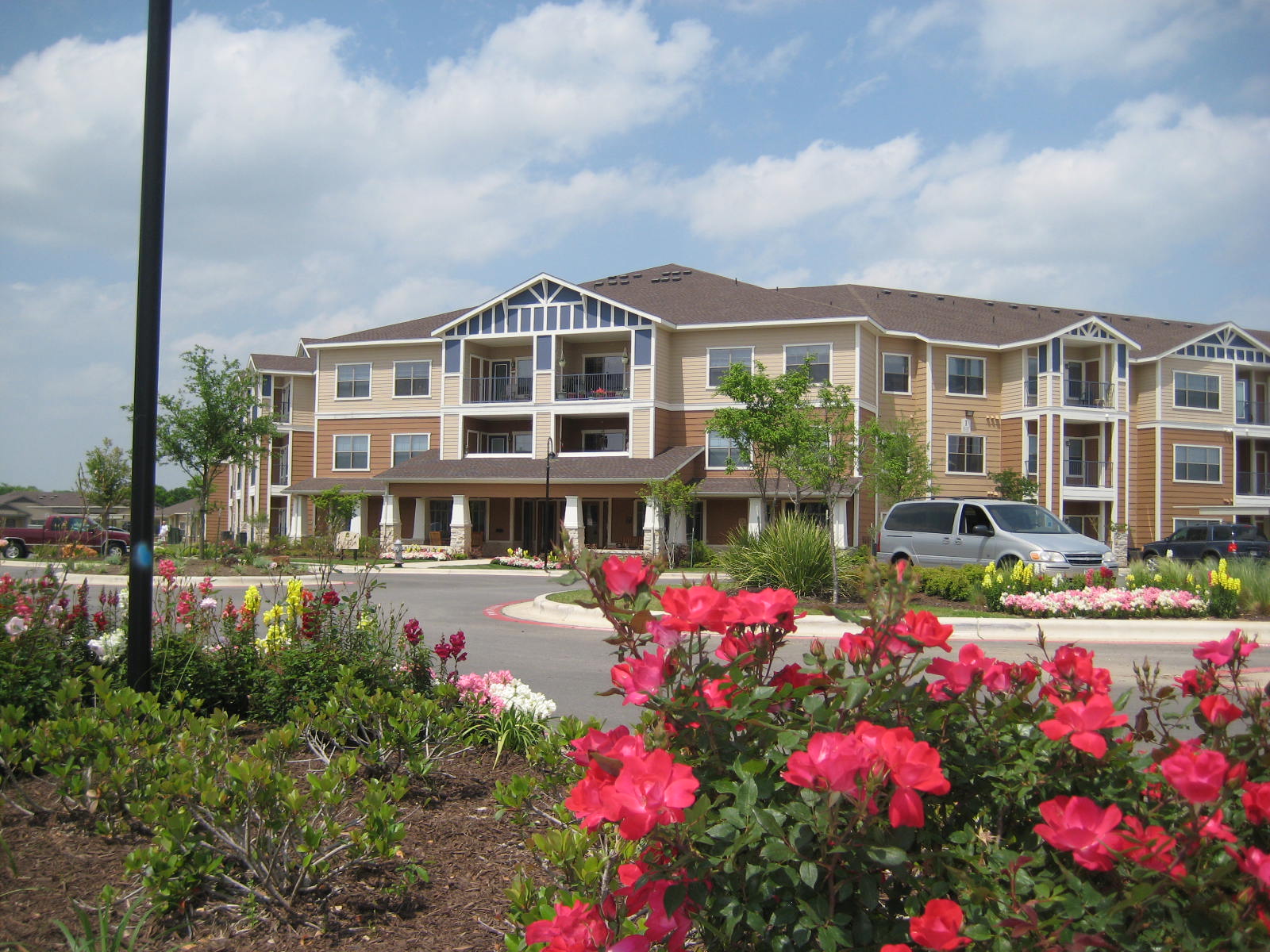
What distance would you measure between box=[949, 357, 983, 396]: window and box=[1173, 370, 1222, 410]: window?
9.12 meters

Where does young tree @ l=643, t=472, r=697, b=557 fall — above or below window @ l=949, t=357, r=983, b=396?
below

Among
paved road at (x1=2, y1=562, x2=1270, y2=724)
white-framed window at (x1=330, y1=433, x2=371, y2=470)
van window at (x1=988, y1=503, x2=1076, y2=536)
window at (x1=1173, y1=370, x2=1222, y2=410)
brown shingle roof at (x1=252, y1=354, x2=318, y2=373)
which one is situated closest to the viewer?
paved road at (x1=2, y1=562, x2=1270, y2=724)

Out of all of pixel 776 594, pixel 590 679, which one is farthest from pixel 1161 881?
pixel 590 679

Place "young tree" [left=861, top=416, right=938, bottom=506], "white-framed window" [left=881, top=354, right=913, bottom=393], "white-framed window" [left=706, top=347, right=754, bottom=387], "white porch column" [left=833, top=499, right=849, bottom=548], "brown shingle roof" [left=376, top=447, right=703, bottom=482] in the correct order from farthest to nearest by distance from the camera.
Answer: "white-framed window" [left=881, top=354, right=913, bottom=393], "white-framed window" [left=706, top=347, right=754, bottom=387], "brown shingle roof" [left=376, top=447, right=703, bottom=482], "white porch column" [left=833, top=499, right=849, bottom=548], "young tree" [left=861, top=416, right=938, bottom=506]

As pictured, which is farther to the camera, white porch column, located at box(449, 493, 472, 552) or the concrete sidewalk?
white porch column, located at box(449, 493, 472, 552)

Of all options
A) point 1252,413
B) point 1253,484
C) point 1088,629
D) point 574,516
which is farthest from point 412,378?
point 1252,413

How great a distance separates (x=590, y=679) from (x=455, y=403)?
30.3 m

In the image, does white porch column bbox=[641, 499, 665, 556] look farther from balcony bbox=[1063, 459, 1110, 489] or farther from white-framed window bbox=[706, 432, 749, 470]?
balcony bbox=[1063, 459, 1110, 489]

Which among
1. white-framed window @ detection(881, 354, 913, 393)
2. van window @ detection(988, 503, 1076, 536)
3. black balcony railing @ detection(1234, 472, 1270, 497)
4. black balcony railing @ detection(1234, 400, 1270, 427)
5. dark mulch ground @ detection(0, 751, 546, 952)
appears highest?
white-framed window @ detection(881, 354, 913, 393)

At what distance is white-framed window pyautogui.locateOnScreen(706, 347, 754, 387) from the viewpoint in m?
36.2

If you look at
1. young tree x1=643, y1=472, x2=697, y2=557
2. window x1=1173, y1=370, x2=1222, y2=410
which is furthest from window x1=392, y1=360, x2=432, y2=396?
window x1=1173, y1=370, x2=1222, y2=410

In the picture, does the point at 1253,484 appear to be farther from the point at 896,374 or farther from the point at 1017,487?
the point at 896,374

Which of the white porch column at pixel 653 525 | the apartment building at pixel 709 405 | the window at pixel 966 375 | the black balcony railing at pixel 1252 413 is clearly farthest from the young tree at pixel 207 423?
the black balcony railing at pixel 1252 413

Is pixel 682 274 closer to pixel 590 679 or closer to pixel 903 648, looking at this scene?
pixel 590 679
